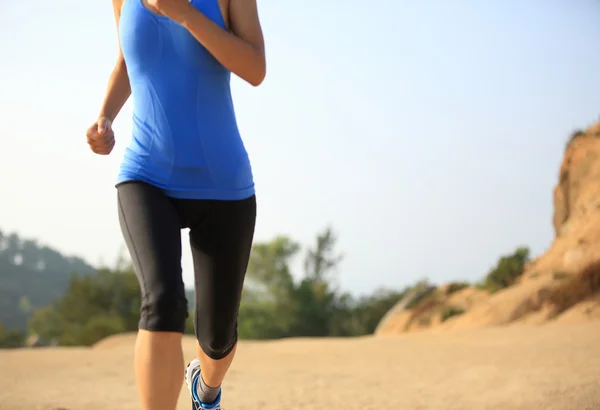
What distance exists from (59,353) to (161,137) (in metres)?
10.1

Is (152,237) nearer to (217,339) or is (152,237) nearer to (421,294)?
(217,339)

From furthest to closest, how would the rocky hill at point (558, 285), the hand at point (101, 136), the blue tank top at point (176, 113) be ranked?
the rocky hill at point (558, 285) → the hand at point (101, 136) → the blue tank top at point (176, 113)

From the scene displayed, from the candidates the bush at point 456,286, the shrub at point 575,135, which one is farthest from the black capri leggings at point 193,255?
the shrub at point 575,135

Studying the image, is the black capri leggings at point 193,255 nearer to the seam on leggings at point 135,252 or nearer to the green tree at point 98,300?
the seam on leggings at point 135,252

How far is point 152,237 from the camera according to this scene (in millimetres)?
2725

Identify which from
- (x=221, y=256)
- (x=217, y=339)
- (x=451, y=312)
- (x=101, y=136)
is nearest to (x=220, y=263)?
(x=221, y=256)

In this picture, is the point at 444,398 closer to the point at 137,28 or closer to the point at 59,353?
the point at 137,28

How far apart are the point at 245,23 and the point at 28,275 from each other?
161ft

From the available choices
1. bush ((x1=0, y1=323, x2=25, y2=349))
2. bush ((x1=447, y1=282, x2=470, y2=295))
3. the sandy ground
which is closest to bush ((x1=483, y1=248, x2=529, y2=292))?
bush ((x1=447, y1=282, x2=470, y2=295))

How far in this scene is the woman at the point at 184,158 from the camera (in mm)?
2689

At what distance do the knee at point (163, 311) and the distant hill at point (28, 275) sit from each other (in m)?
40.8

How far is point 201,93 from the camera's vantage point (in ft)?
9.62

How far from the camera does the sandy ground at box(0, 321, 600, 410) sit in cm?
643

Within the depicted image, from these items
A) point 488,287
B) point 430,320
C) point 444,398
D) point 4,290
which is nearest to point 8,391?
point 444,398
